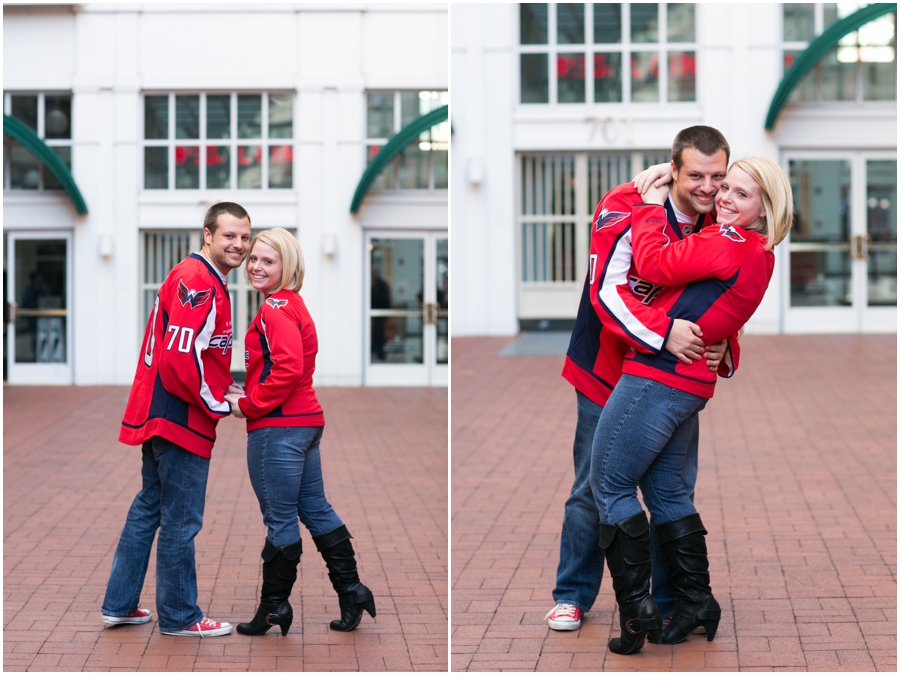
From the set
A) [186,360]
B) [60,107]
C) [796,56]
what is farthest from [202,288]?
[796,56]

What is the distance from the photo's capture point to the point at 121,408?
11812 millimetres

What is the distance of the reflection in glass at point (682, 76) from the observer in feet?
52.8

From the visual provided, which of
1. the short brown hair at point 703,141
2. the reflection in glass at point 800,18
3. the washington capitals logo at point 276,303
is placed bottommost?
the washington capitals logo at point 276,303

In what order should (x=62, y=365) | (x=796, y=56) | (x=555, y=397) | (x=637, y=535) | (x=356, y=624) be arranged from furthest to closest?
→ (x=796, y=56), (x=62, y=365), (x=555, y=397), (x=356, y=624), (x=637, y=535)

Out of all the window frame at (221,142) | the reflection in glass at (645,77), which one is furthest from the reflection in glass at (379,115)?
the reflection in glass at (645,77)

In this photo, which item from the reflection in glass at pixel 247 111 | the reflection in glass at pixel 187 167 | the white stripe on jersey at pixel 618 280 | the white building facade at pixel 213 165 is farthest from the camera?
the reflection in glass at pixel 247 111

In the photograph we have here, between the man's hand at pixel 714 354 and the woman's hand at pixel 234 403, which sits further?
the woman's hand at pixel 234 403

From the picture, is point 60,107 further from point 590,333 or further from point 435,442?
point 590,333

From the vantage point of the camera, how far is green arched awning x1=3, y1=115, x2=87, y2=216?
1370 centimetres

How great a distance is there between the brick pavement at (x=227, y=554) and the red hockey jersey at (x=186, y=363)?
741 millimetres

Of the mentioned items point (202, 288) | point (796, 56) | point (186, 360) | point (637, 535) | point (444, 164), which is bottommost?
point (637, 535)

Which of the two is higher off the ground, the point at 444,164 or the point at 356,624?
the point at 444,164

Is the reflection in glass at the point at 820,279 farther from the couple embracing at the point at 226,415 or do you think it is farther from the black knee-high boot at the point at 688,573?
the couple embracing at the point at 226,415

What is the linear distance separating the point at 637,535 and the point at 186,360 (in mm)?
1599
